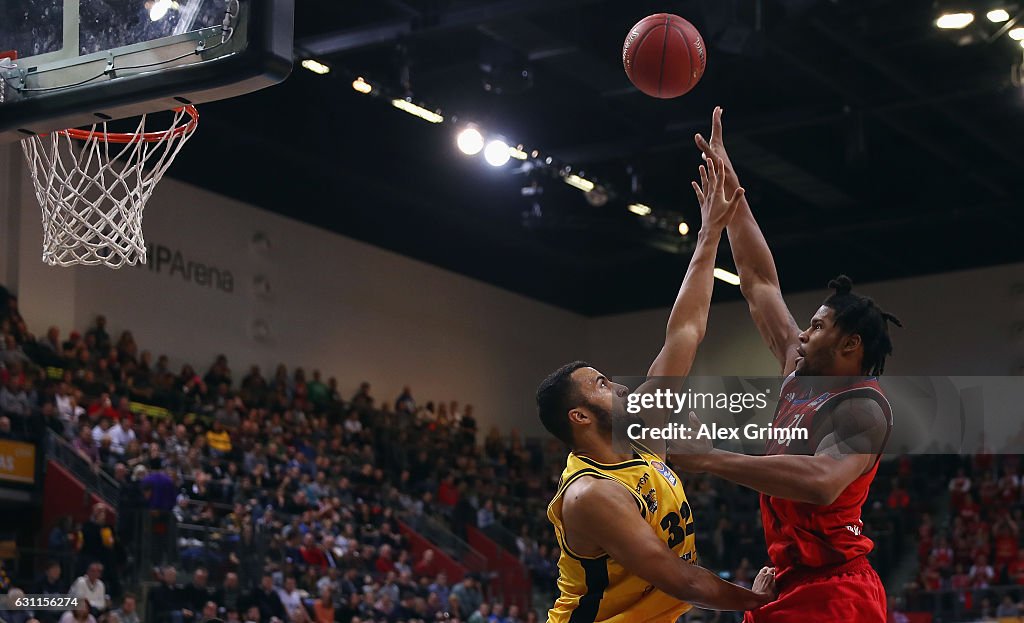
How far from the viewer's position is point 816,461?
339 cm

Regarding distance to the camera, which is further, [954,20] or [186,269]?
[186,269]

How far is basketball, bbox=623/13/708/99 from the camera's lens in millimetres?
5379

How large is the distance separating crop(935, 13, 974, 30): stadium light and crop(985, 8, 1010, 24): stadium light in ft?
0.55

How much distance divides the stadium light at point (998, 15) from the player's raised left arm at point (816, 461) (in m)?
9.88

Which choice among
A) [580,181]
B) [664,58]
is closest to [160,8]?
[664,58]

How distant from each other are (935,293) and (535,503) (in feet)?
24.4

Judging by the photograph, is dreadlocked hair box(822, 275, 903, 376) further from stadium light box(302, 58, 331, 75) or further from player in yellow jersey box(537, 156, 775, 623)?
stadium light box(302, 58, 331, 75)

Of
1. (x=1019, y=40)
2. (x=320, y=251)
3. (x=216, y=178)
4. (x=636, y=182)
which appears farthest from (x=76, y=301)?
(x=1019, y=40)

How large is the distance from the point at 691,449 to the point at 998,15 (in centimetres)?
1056

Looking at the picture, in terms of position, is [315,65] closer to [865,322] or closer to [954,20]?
[954,20]

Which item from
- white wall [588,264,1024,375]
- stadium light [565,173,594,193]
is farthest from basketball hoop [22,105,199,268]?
white wall [588,264,1024,375]

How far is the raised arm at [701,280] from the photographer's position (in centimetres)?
381

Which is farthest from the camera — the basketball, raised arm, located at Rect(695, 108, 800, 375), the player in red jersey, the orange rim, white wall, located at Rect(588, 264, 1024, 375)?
white wall, located at Rect(588, 264, 1024, 375)

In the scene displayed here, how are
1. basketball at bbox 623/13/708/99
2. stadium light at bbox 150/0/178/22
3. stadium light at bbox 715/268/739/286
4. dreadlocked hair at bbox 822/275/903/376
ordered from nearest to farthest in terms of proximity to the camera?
dreadlocked hair at bbox 822/275/903/376, stadium light at bbox 150/0/178/22, basketball at bbox 623/13/708/99, stadium light at bbox 715/268/739/286
